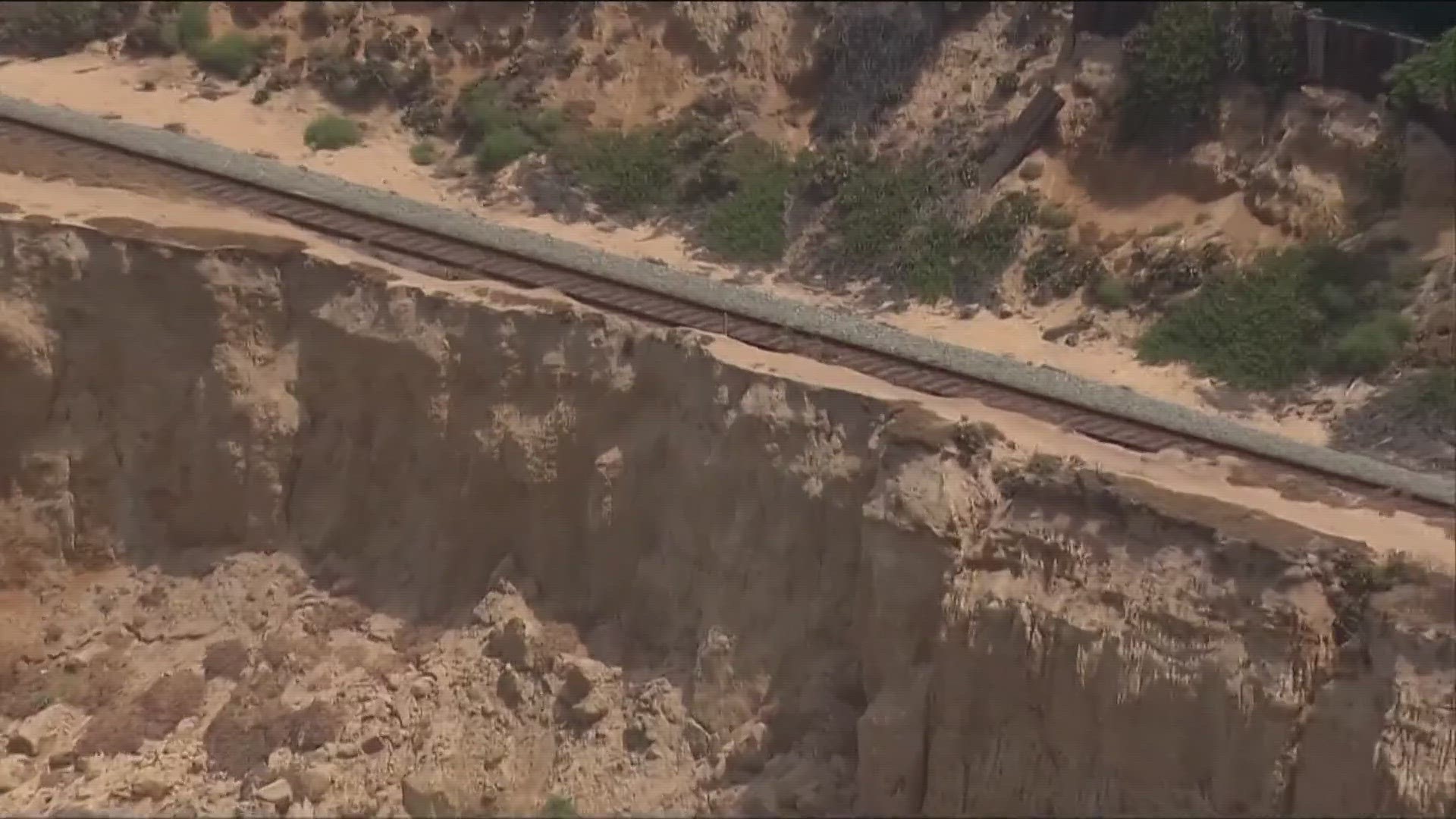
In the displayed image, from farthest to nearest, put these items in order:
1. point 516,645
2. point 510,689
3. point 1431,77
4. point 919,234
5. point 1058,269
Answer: point 919,234, point 1058,269, point 1431,77, point 516,645, point 510,689

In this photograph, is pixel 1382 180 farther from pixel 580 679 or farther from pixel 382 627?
pixel 382 627

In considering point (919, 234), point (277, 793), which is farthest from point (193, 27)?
point (277, 793)

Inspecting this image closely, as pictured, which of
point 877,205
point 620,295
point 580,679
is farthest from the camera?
point 877,205

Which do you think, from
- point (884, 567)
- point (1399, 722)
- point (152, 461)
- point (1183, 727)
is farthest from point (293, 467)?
point (1399, 722)

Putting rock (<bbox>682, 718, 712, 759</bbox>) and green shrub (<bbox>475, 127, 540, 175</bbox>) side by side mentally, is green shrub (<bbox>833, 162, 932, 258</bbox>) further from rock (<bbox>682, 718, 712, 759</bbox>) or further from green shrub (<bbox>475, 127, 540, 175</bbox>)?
rock (<bbox>682, 718, 712, 759</bbox>)

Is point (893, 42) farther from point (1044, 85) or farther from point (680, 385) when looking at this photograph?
point (680, 385)

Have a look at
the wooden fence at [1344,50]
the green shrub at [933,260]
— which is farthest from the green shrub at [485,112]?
the wooden fence at [1344,50]

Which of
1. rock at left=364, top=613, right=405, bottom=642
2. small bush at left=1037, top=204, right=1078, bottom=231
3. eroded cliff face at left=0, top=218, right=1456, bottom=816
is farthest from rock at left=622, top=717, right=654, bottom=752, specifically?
small bush at left=1037, top=204, right=1078, bottom=231
